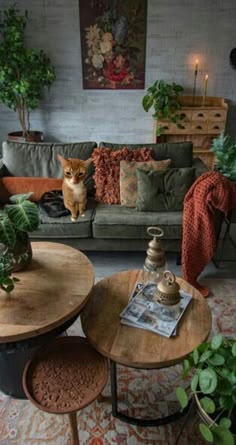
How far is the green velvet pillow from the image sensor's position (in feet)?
7.64

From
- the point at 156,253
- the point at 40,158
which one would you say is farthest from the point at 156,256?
the point at 40,158

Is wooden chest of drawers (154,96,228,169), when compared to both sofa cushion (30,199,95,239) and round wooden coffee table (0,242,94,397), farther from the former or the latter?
round wooden coffee table (0,242,94,397)

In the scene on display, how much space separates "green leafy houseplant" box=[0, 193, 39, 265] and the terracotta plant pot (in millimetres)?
2522

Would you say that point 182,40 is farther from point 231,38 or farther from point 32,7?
Result: point 32,7

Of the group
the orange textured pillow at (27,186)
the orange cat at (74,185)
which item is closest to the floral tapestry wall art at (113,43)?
the orange textured pillow at (27,186)

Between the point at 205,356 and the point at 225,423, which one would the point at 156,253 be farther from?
the point at 225,423

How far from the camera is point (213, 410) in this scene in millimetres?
883

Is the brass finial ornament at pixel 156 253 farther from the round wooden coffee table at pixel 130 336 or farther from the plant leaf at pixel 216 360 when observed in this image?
the plant leaf at pixel 216 360

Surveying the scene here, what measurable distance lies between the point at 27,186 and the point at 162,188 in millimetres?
1040

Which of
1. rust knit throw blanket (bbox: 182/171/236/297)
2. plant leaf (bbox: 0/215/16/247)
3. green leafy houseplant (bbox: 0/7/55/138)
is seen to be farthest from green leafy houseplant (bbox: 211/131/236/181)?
green leafy houseplant (bbox: 0/7/55/138)

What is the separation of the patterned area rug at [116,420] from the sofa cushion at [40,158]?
1.56m

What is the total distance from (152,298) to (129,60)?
3182 millimetres

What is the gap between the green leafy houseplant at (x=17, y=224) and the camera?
4.04ft

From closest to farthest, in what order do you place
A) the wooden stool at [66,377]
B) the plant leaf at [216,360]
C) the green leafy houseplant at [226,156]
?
the plant leaf at [216,360] < the wooden stool at [66,377] < the green leafy houseplant at [226,156]
